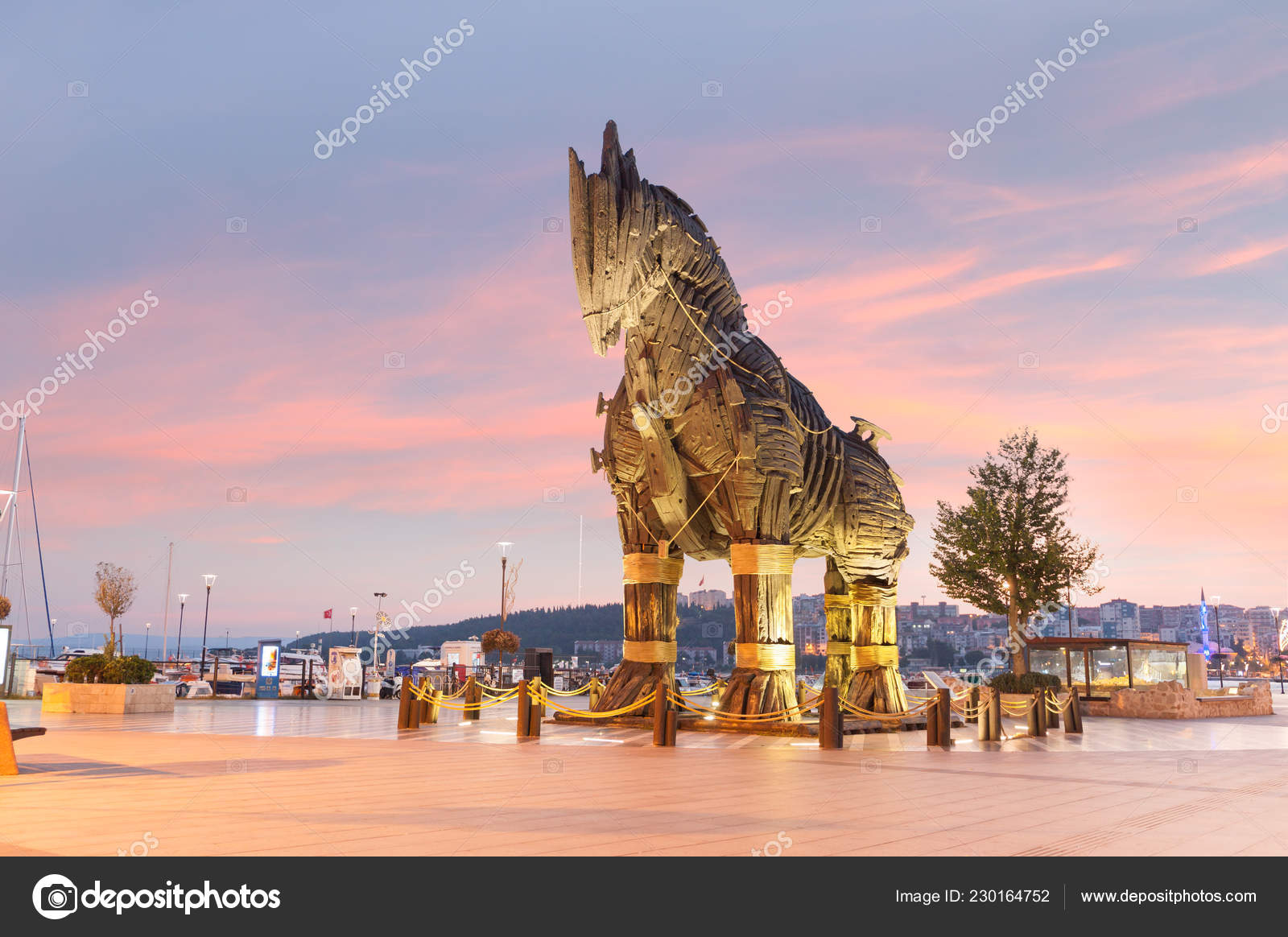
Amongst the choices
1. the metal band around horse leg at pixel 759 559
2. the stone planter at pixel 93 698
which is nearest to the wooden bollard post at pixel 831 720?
the metal band around horse leg at pixel 759 559

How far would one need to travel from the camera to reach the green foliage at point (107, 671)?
17078mm

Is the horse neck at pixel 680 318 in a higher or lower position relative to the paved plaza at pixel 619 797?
higher

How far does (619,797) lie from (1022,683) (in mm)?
18401

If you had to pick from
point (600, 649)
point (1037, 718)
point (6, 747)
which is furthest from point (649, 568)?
point (600, 649)

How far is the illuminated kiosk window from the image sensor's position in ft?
87.4

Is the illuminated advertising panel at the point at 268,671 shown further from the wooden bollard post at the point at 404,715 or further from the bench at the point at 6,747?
the bench at the point at 6,747

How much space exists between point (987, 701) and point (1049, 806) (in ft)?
22.8

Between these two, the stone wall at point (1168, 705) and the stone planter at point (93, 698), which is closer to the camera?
the stone planter at point (93, 698)

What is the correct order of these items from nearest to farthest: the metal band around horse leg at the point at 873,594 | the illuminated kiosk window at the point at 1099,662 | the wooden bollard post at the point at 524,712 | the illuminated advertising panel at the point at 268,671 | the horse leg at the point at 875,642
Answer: the wooden bollard post at the point at 524,712 < the horse leg at the point at 875,642 < the metal band around horse leg at the point at 873,594 < the illuminated kiosk window at the point at 1099,662 < the illuminated advertising panel at the point at 268,671

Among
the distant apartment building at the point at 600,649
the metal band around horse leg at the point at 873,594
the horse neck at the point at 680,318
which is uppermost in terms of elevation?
the horse neck at the point at 680,318

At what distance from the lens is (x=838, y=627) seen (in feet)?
54.9

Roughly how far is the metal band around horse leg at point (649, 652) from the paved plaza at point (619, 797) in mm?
1470
